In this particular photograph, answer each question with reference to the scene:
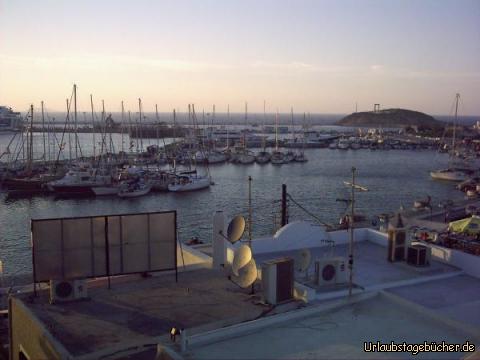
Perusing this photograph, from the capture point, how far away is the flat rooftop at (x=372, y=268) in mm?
8484

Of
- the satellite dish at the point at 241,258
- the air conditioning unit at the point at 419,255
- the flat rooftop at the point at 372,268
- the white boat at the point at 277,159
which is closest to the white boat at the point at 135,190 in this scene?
the white boat at the point at 277,159

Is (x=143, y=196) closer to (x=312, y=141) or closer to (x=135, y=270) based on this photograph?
(x=135, y=270)

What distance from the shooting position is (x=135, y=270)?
292 inches

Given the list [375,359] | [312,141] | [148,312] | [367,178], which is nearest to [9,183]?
[367,178]

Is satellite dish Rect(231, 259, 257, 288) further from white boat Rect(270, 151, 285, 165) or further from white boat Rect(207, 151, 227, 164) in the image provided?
white boat Rect(270, 151, 285, 165)

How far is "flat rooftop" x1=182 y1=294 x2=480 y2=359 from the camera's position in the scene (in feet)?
17.4

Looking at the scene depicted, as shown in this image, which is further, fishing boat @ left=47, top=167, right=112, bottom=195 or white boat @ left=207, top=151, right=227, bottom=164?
white boat @ left=207, top=151, right=227, bottom=164

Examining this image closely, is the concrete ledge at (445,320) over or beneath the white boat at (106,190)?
over

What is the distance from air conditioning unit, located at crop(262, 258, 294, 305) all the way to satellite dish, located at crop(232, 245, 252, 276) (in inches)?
13.8

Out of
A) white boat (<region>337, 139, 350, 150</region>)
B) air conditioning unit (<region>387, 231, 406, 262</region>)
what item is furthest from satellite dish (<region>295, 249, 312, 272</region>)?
white boat (<region>337, 139, 350, 150</region>)

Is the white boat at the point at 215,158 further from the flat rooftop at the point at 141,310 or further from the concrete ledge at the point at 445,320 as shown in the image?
the concrete ledge at the point at 445,320

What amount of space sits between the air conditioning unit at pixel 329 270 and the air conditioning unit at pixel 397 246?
194cm

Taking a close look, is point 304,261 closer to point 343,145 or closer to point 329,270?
point 329,270

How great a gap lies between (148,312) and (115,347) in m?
1.11
